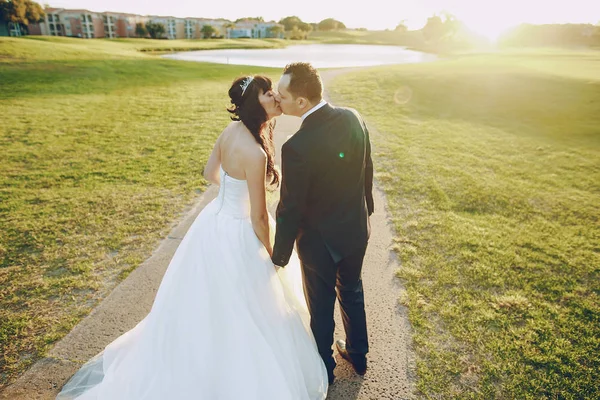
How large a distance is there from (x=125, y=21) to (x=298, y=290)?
121m

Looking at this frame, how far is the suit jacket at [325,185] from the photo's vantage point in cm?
254

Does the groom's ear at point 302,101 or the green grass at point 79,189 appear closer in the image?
the groom's ear at point 302,101

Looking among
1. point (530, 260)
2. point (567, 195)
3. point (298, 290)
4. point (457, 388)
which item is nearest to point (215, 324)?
point (298, 290)

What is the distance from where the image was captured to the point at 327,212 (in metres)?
2.82

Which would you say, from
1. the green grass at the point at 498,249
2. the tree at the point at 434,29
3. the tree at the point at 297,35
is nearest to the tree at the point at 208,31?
the tree at the point at 297,35

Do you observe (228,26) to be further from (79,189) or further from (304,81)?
(304,81)

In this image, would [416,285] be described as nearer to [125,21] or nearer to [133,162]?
[133,162]

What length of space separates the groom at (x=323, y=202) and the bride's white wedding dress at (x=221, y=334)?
27 centimetres

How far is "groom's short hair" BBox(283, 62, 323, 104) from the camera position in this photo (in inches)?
100

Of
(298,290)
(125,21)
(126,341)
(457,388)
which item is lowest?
(457,388)

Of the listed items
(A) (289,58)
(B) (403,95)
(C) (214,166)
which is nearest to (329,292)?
(C) (214,166)

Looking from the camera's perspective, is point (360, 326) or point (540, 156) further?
point (540, 156)

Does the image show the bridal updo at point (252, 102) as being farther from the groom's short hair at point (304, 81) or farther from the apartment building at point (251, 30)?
the apartment building at point (251, 30)

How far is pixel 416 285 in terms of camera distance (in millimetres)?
4633
